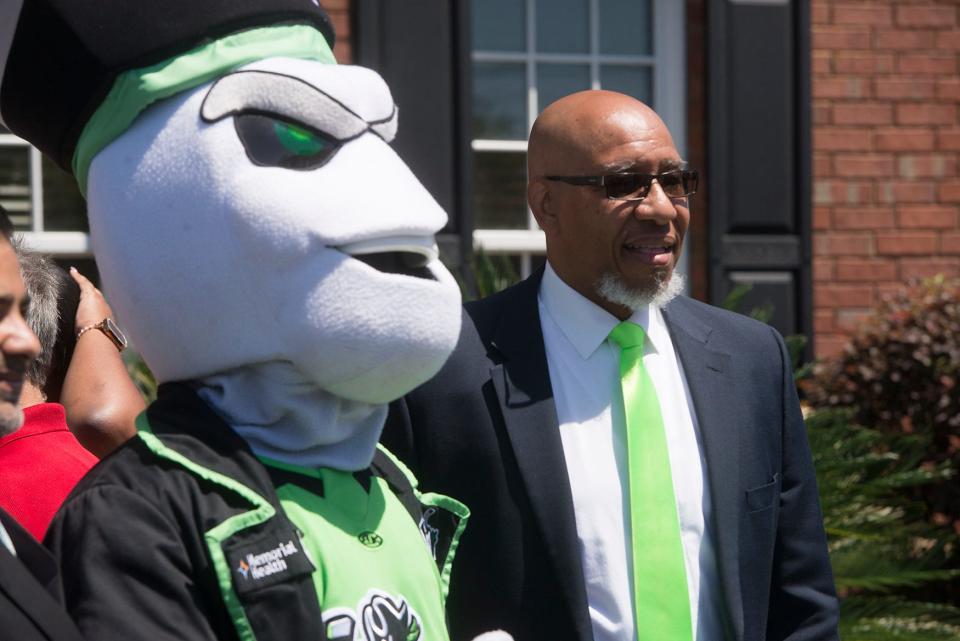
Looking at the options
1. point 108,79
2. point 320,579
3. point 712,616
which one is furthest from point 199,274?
point 712,616

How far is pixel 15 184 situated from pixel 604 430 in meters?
3.85

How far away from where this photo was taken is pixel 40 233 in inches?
225

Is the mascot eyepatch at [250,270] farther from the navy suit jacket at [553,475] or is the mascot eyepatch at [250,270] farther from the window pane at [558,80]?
the window pane at [558,80]

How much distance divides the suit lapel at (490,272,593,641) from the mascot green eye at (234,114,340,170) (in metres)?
0.88

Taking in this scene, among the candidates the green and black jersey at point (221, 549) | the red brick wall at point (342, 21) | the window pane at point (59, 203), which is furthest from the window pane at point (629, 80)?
the green and black jersey at point (221, 549)

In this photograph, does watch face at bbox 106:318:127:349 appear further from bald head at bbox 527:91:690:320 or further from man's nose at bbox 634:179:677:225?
man's nose at bbox 634:179:677:225

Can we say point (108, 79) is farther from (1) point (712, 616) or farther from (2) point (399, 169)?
(1) point (712, 616)

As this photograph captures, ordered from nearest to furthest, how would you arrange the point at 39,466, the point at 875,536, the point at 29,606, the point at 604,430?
1. the point at 29,606
2. the point at 39,466
3. the point at 604,430
4. the point at 875,536

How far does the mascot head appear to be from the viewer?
1.87 m

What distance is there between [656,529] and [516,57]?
4.06m

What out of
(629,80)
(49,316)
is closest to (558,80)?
(629,80)

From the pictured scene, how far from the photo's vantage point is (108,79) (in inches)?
74.9

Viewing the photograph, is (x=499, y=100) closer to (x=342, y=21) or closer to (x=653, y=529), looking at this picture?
(x=342, y=21)

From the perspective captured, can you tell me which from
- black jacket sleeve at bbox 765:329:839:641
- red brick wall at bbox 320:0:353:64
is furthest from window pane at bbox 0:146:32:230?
black jacket sleeve at bbox 765:329:839:641
